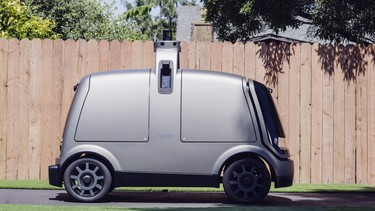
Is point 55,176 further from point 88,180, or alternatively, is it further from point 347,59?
point 347,59

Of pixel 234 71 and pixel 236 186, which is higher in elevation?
pixel 234 71

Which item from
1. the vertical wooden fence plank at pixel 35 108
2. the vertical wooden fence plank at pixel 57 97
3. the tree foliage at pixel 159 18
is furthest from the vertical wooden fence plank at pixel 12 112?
the tree foliage at pixel 159 18

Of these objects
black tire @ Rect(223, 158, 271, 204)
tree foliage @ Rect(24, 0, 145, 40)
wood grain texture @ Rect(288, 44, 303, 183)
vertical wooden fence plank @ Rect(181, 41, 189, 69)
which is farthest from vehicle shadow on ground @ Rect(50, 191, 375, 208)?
tree foliage @ Rect(24, 0, 145, 40)

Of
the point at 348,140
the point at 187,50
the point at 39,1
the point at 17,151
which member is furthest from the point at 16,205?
the point at 39,1

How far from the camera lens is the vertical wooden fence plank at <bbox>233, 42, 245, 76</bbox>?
14.1 metres

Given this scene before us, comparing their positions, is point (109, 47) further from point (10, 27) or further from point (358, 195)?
point (10, 27)

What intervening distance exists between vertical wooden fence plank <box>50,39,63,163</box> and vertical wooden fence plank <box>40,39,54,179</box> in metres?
0.05

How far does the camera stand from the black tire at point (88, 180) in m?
11.0

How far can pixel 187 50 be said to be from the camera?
1412 cm

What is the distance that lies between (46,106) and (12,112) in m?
0.55

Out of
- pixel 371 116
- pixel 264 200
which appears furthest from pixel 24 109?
pixel 371 116

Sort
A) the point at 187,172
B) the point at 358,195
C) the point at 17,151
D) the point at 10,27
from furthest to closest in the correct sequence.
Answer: the point at 10,27 < the point at 17,151 < the point at 358,195 < the point at 187,172

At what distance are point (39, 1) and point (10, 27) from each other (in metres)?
14.7

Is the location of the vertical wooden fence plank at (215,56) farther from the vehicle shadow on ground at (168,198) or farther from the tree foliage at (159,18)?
the tree foliage at (159,18)
